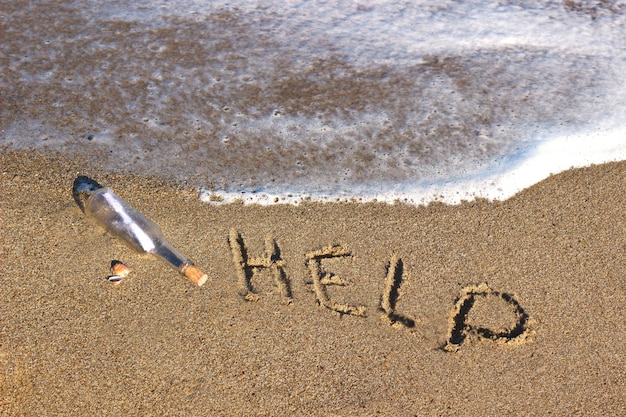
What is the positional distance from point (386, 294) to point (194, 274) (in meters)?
0.83

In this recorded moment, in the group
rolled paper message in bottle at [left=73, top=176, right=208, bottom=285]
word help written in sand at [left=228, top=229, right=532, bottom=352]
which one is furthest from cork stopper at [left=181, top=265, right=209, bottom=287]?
word help written in sand at [left=228, top=229, right=532, bottom=352]

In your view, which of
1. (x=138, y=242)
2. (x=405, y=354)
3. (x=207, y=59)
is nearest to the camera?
(x=405, y=354)

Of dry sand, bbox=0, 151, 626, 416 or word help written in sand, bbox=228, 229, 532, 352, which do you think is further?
word help written in sand, bbox=228, 229, 532, 352

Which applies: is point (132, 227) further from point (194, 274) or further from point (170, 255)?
point (194, 274)

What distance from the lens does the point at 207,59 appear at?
3.92m

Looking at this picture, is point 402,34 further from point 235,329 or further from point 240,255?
point 235,329

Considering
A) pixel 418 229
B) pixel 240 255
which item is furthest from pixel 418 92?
pixel 240 255

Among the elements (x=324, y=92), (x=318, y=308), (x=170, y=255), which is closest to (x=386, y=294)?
(x=318, y=308)

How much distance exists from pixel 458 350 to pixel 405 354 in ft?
0.73

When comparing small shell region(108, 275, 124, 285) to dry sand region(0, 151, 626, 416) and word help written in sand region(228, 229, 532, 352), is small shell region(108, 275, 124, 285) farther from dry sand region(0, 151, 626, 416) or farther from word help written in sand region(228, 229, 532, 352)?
word help written in sand region(228, 229, 532, 352)

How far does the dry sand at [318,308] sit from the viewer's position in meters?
2.16

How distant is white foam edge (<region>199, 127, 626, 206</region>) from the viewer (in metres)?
2.91

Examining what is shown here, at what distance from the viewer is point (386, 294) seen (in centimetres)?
252

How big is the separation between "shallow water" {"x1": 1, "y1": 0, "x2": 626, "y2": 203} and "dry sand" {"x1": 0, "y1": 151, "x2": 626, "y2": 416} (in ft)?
0.75
